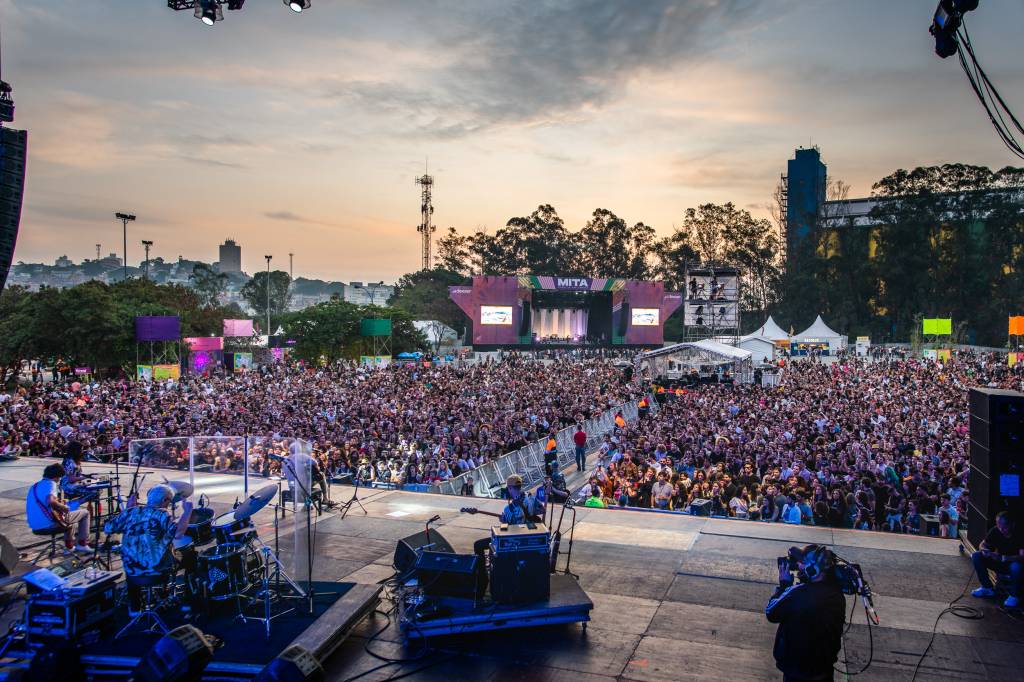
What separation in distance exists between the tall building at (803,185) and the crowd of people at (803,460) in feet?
195

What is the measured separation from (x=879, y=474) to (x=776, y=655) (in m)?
9.54

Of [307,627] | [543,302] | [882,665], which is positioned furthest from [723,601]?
[543,302]

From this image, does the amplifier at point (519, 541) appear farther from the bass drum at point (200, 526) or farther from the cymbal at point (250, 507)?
the bass drum at point (200, 526)

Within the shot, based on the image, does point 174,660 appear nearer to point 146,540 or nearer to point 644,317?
point 146,540

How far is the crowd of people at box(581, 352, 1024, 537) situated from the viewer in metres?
10.4

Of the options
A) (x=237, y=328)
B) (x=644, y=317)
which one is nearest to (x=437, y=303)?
(x=237, y=328)

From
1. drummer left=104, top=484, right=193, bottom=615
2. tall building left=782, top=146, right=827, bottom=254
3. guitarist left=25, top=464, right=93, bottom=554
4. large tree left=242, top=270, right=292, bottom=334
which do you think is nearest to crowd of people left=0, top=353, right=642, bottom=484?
guitarist left=25, top=464, right=93, bottom=554

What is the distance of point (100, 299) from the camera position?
3816 centimetres

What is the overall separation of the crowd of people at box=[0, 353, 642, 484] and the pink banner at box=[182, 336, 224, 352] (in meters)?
13.3

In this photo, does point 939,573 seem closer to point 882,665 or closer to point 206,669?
point 882,665

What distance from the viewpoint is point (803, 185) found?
78.9 meters

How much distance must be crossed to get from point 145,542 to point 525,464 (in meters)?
11.4

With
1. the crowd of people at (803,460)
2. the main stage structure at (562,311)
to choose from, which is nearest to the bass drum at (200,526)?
the crowd of people at (803,460)

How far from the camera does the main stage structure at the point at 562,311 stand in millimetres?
51312
